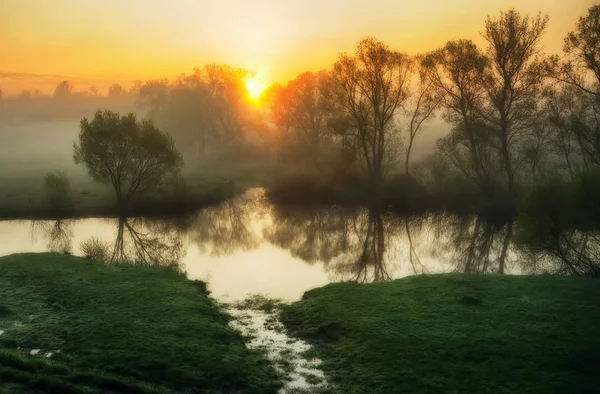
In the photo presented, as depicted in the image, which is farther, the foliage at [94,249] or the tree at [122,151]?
the tree at [122,151]

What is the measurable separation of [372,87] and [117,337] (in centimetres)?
6206

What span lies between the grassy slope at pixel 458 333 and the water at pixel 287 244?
5692 mm

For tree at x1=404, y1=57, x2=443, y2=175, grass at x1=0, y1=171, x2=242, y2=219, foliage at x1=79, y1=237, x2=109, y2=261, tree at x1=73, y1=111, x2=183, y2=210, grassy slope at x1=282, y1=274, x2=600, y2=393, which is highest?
tree at x1=404, y1=57, x2=443, y2=175

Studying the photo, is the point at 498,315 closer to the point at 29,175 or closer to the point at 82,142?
the point at 82,142

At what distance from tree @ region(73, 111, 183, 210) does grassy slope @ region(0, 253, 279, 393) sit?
104 feet

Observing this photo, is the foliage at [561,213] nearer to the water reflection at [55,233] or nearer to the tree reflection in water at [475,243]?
the tree reflection in water at [475,243]

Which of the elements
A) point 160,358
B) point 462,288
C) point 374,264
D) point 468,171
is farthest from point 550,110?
point 160,358

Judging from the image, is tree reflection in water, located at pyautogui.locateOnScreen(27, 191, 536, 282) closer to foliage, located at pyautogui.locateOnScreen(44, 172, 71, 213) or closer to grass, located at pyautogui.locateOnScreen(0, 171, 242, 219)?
grass, located at pyautogui.locateOnScreen(0, 171, 242, 219)

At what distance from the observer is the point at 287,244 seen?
151 feet

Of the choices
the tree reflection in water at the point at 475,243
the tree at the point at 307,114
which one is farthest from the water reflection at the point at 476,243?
the tree at the point at 307,114

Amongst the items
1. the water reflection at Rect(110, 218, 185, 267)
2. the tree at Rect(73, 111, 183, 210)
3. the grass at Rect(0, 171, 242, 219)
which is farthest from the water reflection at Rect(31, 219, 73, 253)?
the tree at Rect(73, 111, 183, 210)

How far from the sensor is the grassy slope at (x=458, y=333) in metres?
17.3

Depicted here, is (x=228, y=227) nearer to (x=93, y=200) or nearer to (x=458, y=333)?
(x=93, y=200)

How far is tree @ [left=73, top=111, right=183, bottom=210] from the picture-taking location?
6028 centimetres
